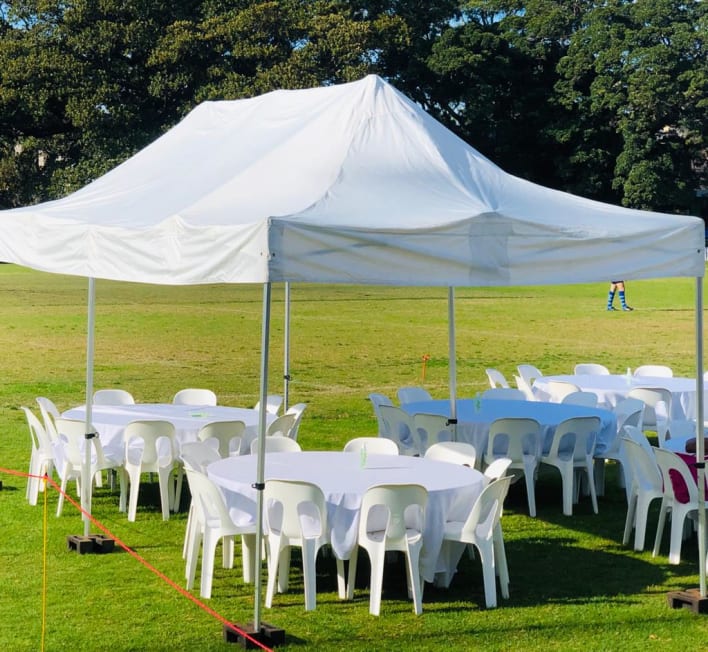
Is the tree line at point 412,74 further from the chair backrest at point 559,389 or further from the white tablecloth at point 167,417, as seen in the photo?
→ the white tablecloth at point 167,417

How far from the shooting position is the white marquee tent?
716cm

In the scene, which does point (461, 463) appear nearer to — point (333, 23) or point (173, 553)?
point (173, 553)

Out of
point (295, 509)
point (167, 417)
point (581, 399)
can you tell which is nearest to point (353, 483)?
point (295, 509)

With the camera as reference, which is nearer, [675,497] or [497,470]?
[497,470]

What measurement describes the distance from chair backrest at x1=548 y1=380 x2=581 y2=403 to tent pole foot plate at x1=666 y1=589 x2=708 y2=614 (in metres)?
5.31

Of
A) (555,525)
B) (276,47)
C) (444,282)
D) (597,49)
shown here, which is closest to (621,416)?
(555,525)

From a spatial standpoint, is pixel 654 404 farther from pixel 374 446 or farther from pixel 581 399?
pixel 374 446

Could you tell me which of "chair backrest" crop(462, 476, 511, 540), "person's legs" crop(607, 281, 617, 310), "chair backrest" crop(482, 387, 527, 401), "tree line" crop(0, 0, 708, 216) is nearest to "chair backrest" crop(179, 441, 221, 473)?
"chair backrest" crop(462, 476, 511, 540)

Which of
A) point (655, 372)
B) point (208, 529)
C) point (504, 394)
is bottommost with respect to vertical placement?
point (208, 529)

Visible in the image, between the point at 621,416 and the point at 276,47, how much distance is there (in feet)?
183

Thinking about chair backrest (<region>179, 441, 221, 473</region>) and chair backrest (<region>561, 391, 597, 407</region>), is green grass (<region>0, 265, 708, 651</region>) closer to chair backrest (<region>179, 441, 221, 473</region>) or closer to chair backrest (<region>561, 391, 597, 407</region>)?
chair backrest (<region>179, 441, 221, 473</region>)

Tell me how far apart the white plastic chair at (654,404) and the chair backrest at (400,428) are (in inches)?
115

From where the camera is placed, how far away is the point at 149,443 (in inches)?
422

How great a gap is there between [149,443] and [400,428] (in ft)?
8.40
